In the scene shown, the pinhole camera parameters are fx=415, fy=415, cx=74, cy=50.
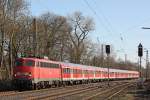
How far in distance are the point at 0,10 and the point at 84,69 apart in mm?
17752

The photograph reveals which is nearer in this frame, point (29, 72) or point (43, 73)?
point (29, 72)

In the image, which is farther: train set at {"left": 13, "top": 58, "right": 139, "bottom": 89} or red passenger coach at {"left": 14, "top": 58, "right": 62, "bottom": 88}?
train set at {"left": 13, "top": 58, "right": 139, "bottom": 89}

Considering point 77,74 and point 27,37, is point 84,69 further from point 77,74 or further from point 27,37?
point 27,37

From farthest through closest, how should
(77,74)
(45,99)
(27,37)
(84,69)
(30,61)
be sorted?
1. (27,37)
2. (84,69)
3. (77,74)
4. (30,61)
5. (45,99)

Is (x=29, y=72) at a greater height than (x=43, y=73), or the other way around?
(x=29, y=72)

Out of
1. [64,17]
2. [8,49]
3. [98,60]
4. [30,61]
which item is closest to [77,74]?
[8,49]

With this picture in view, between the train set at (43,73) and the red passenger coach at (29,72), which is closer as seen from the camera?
the red passenger coach at (29,72)

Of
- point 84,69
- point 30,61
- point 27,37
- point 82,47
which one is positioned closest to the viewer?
point 30,61

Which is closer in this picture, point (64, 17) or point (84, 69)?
point (84, 69)

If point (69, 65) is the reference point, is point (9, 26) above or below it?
above

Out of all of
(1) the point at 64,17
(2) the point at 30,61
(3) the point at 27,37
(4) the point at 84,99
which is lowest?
(4) the point at 84,99

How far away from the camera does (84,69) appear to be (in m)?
66.5

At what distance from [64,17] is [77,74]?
40.4 meters

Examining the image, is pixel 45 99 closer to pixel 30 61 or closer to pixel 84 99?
pixel 84 99
